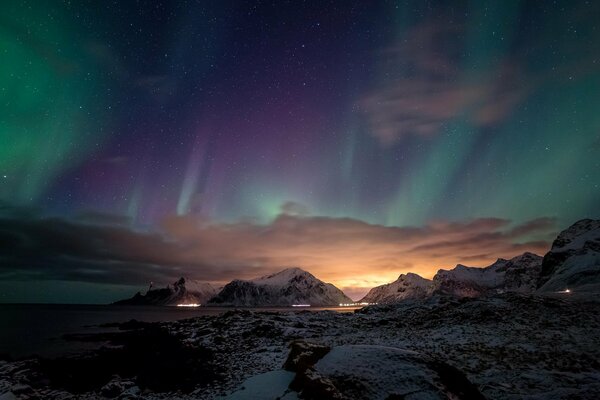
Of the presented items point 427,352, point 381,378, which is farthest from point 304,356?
point 427,352

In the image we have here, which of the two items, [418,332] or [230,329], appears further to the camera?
[230,329]

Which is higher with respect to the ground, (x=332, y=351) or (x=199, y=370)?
(x=332, y=351)

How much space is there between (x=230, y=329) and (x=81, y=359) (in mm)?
16609

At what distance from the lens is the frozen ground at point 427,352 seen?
14352mm

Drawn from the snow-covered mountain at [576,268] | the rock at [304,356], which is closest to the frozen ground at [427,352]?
the rock at [304,356]

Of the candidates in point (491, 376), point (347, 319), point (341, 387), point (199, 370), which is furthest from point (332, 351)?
point (347, 319)

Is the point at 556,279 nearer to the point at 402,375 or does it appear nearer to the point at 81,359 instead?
the point at 402,375

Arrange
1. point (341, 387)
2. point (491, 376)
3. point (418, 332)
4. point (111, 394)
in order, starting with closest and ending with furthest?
point (341, 387)
point (491, 376)
point (111, 394)
point (418, 332)

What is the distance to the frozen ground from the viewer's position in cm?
1435

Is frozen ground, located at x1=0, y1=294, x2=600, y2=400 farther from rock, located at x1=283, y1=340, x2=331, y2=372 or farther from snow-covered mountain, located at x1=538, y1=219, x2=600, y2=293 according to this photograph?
snow-covered mountain, located at x1=538, y1=219, x2=600, y2=293

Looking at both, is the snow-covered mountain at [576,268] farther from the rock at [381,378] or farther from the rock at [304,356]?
the rock at [304,356]

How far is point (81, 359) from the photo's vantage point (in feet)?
118

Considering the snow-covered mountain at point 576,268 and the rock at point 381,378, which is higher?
the snow-covered mountain at point 576,268

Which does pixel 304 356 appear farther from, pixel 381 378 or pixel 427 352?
pixel 427 352
